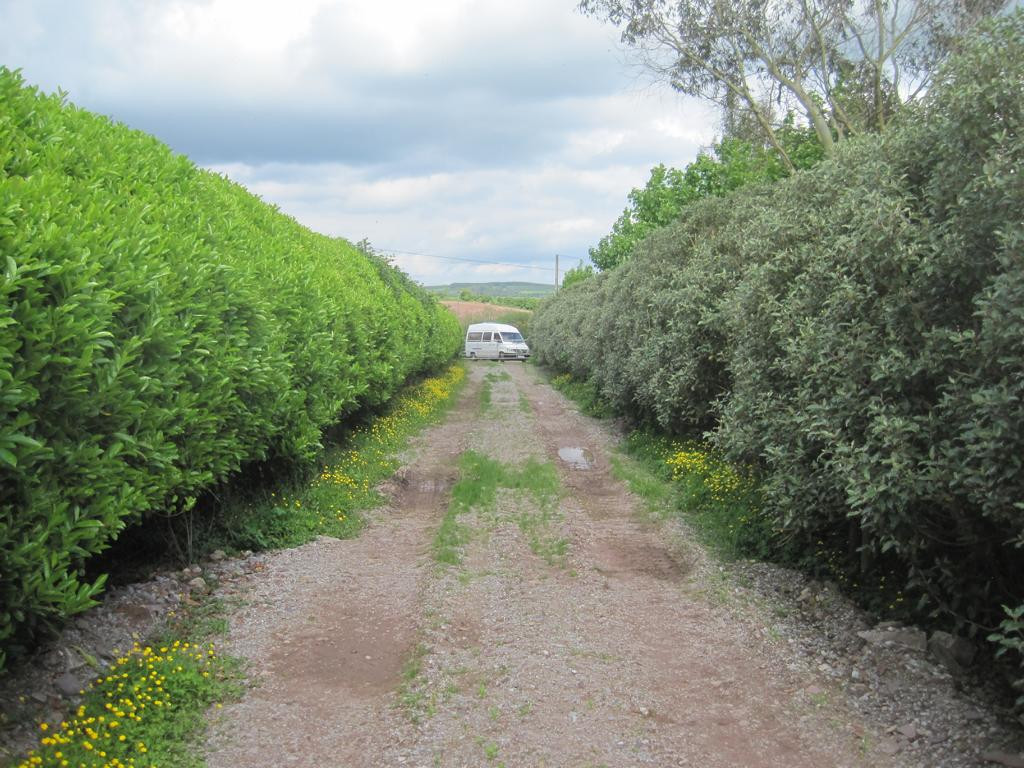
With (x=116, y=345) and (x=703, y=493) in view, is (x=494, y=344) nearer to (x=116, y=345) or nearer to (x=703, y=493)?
(x=703, y=493)

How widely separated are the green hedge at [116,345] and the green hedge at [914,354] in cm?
405

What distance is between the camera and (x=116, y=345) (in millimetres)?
4336

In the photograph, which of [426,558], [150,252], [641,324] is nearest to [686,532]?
[426,558]

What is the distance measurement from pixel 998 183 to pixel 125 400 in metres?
4.68

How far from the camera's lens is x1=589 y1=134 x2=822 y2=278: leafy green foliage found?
2325cm

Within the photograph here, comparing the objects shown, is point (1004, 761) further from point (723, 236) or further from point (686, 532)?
point (723, 236)

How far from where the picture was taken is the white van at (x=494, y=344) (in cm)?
4653

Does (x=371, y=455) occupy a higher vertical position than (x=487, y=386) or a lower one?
higher

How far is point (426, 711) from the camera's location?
461 centimetres

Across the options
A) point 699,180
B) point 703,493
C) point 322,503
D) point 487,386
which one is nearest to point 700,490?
point 703,493

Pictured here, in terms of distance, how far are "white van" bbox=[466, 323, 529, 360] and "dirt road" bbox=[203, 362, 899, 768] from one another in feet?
123

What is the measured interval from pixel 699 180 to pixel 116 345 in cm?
2971

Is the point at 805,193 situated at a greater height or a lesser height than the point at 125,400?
greater

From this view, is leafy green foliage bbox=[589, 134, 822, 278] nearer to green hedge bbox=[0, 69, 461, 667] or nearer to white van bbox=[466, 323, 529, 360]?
white van bbox=[466, 323, 529, 360]
